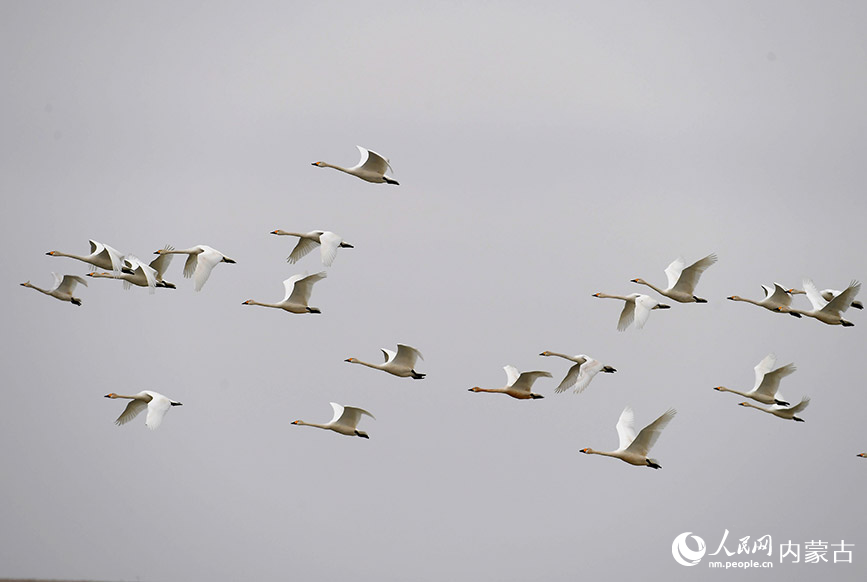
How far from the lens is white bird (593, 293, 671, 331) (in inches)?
2007

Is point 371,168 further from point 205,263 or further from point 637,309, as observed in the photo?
point 637,309

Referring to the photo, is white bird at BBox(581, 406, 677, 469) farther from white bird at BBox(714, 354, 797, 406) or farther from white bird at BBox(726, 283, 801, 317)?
white bird at BBox(726, 283, 801, 317)

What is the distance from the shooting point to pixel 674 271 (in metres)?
52.7

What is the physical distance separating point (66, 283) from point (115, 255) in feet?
22.8

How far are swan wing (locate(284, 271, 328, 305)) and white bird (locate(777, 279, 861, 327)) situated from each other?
15.2 meters

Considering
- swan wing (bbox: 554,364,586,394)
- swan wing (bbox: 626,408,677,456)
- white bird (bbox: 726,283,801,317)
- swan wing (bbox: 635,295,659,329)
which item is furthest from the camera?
white bird (bbox: 726,283,801,317)

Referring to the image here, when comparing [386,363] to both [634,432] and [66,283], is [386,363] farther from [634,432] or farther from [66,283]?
[66,283]

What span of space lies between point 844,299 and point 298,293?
16.3 m

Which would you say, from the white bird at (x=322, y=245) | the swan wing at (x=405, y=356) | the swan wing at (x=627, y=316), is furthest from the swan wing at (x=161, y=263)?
the swan wing at (x=627, y=316)

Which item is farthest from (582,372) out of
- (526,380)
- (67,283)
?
(67,283)

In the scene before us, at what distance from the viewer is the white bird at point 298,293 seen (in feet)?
171

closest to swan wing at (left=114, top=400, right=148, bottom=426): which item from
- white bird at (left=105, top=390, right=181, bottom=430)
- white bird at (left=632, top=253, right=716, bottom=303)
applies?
white bird at (left=105, top=390, right=181, bottom=430)

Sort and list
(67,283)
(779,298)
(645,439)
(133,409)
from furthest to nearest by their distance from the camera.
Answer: (67,283)
(779,298)
(133,409)
(645,439)

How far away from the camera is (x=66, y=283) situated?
189 ft
